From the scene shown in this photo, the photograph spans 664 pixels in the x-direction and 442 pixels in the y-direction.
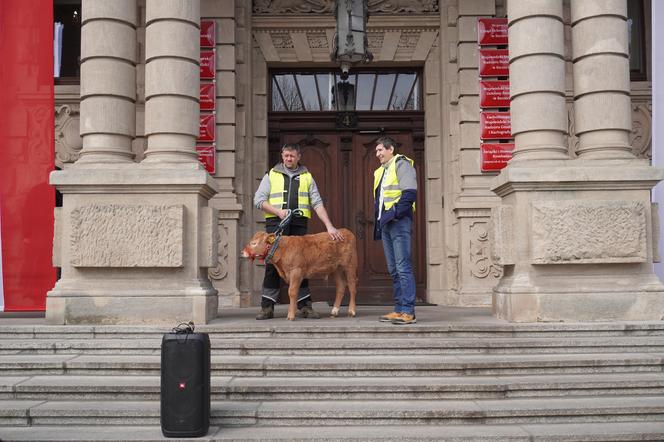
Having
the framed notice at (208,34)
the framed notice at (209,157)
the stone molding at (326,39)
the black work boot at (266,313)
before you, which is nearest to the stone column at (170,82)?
the black work boot at (266,313)

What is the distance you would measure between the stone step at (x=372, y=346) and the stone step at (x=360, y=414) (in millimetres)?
1224

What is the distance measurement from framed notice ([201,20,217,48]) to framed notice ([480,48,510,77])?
196 inches

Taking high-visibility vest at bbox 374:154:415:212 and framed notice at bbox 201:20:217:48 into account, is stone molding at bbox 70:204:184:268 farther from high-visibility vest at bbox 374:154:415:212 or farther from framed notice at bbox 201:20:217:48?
framed notice at bbox 201:20:217:48

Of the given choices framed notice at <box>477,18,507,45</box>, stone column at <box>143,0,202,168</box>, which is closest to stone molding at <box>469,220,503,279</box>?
framed notice at <box>477,18,507,45</box>

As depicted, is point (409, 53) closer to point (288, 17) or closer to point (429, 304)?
point (288, 17)

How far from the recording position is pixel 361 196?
13766 millimetres

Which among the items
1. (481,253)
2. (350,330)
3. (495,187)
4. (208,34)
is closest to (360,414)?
(350,330)

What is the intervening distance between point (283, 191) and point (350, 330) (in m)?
2.27

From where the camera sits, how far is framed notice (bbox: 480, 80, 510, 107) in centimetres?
1284

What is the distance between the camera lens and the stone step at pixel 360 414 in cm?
578

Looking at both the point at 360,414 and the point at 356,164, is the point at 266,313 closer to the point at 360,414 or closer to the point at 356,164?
the point at 360,414

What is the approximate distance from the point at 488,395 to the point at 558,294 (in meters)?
2.68

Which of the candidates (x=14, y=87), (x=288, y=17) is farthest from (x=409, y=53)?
(x=14, y=87)

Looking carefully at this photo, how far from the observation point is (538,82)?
8.88m
